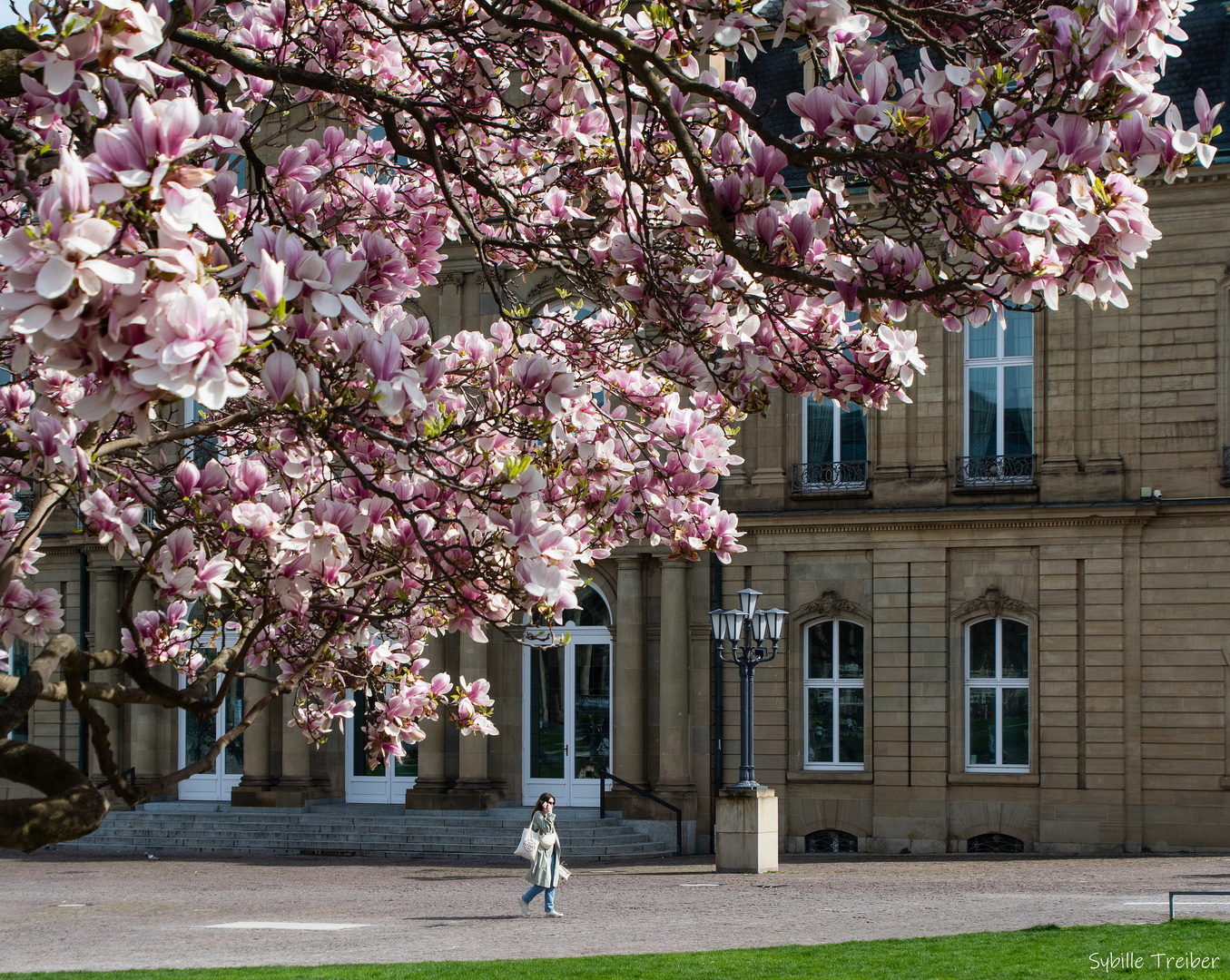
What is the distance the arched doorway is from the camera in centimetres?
3014

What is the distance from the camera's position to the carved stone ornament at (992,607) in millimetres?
27250

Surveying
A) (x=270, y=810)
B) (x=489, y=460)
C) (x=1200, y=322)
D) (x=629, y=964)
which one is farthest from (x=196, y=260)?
(x=270, y=810)

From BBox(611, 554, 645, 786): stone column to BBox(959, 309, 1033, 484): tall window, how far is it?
6.40 m

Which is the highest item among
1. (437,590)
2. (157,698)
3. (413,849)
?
(437,590)

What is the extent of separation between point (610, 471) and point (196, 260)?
3893 millimetres

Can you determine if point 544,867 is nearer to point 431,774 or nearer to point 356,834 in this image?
point 356,834

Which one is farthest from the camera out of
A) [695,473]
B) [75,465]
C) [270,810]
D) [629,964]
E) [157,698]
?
[270,810]

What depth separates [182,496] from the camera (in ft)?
21.1

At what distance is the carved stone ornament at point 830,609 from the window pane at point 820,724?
1336mm

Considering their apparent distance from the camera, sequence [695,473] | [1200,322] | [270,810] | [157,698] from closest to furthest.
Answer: [157,698]
[695,473]
[1200,322]
[270,810]

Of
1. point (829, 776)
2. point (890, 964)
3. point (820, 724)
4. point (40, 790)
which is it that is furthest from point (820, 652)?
point (40, 790)

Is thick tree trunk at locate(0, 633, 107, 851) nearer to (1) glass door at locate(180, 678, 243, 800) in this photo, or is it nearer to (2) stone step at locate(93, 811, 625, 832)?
(2) stone step at locate(93, 811, 625, 832)

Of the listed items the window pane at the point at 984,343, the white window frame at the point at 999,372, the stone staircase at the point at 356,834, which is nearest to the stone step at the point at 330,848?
the stone staircase at the point at 356,834

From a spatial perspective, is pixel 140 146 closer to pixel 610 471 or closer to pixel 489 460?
pixel 489 460
